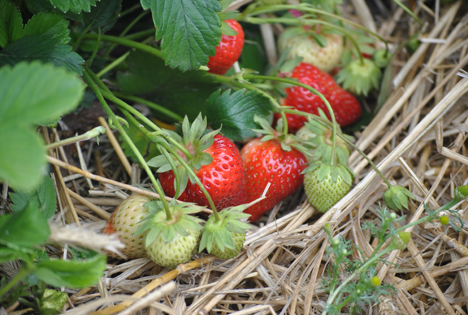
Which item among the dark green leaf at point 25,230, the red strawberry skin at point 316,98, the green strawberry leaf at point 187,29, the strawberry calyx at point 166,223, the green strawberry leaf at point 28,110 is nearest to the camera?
the green strawberry leaf at point 28,110

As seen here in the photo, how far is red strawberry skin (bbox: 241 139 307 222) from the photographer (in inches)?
44.9

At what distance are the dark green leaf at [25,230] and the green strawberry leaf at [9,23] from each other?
48 cm

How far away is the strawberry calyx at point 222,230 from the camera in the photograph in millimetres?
870

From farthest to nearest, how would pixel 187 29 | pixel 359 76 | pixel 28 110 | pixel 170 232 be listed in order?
pixel 359 76 < pixel 187 29 < pixel 170 232 < pixel 28 110

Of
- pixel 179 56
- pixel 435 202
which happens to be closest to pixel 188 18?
pixel 179 56

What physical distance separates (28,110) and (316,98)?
0.98 metres

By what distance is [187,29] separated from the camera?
98 centimetres

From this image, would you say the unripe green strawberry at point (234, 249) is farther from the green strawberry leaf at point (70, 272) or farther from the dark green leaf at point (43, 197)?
the dark green leaf at point (43, 197)

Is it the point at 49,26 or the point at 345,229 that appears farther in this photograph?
the point at 345,229

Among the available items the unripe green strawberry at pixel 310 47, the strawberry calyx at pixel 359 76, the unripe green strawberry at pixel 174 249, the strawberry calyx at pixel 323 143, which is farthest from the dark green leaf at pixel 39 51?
the strawberry calyx at pixel 359 76

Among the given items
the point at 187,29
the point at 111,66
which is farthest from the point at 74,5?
the point at 111,66

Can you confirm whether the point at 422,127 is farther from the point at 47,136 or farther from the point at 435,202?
Answer: the point at 47,136

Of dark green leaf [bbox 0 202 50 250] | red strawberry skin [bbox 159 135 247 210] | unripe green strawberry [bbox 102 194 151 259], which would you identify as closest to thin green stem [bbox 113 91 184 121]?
red strawberry skin [bbox 159 135 247 210]

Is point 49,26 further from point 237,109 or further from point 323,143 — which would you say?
point 323,143
